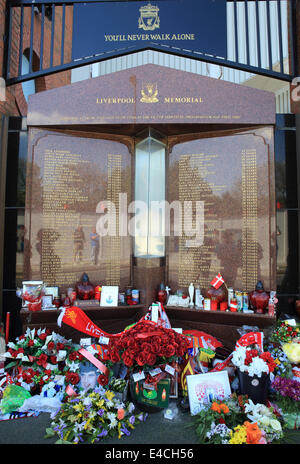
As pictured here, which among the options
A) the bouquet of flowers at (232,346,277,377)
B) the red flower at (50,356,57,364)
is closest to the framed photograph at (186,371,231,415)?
the bouquet of flowers at (232,346,277,377)

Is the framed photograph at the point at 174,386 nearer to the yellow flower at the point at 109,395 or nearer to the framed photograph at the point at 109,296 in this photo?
the yellow flower at the point at 109,395

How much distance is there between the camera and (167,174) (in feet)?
17.7

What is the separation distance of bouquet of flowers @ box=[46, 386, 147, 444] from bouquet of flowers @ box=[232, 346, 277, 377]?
1.28 metres

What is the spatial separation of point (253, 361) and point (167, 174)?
3.45 metres

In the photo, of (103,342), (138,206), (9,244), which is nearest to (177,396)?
(103,342)

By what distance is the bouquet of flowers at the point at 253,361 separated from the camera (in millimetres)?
3230

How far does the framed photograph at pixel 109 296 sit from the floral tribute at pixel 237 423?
2.24 m

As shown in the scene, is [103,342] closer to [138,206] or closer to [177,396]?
[177,396]

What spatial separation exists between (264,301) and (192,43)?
4812 mm

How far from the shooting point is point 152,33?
214 inches

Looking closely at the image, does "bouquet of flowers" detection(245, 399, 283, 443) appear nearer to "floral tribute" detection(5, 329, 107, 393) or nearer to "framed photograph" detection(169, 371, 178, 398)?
"framed photograph" detection(169, 371, 178, 398)

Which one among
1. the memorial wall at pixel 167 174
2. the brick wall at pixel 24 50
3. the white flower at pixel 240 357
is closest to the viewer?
the white flower at pixel 240 357

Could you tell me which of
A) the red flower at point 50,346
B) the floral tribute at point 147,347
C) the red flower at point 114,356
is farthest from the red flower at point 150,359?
the red flower at point 50,346

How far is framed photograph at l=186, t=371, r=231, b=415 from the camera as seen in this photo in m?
3.33
